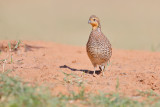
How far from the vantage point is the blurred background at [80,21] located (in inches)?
566

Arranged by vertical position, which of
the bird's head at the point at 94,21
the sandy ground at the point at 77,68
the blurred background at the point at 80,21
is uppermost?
the blurred background at the point at 80,21

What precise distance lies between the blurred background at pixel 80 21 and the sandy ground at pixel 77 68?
338 cm

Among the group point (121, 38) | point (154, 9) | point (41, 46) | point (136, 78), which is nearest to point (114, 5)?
point (154, 9)

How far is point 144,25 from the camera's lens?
1684cm

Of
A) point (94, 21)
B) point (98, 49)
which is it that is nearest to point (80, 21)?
point (94, 21)

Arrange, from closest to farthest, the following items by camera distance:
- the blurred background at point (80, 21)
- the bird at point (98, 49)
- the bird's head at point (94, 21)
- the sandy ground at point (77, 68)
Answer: the sandy ground at point (77, 68), the bird at point (98, 49), the bird's head at point (94, 21), the blurred background at point (80, 21)

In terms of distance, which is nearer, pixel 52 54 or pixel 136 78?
pixel 136 78

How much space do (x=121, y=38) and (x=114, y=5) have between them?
6920 mm

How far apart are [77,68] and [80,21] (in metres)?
11.0

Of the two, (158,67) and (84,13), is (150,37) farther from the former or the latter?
(158,67)

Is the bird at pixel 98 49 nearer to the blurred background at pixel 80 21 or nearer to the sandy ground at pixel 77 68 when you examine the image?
the sandy ground at pixel 77 68

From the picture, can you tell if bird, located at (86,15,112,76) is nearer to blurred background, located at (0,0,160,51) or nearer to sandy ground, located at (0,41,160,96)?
sandy ground, located at (0,41,160,96)

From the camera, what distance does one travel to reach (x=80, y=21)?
59.4ft


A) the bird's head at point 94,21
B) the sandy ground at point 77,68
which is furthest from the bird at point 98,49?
the sandy ground at point 77,68
